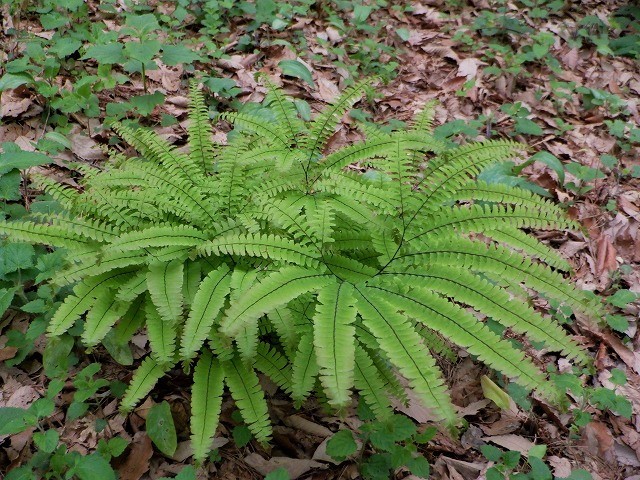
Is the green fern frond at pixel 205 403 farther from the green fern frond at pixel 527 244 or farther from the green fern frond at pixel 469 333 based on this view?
the green fern frond at pixel 527 244

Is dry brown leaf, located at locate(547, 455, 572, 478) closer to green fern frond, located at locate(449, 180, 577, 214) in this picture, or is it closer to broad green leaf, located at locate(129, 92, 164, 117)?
green fern frond, located at locate(449, 180, 577, 214)

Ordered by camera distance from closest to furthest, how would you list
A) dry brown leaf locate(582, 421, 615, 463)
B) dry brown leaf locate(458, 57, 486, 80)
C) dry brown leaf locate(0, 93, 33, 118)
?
1. dry brown leaf locate(582, 421, 615, 463)
2. dry brown leaf locate(0, 93, 33, 118)
3. dry brown leaf locate(458, 57, 486, 80)

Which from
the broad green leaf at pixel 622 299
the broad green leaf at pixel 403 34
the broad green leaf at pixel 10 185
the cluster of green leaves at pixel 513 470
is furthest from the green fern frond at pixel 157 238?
the broad green leaf at pixel 403 34

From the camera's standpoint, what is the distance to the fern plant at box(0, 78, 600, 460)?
2346 millimetres

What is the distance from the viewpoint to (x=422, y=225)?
9.11 ft

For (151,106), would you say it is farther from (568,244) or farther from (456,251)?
(568,244)

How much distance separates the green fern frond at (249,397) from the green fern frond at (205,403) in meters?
0.06

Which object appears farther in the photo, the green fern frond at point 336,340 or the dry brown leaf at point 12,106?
the dry brown leaf at point 12,106

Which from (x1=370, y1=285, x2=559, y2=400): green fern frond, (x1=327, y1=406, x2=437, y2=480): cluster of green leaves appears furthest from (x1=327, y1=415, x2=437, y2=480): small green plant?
(x1=370, y1=285, x2=559, y2=400): green fern frond

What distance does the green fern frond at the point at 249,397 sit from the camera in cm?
262

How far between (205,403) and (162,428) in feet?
1.28

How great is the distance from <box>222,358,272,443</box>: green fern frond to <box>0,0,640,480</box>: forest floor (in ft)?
1.17

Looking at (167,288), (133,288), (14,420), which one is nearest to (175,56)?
(133,288)

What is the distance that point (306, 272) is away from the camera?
8.39 feet
